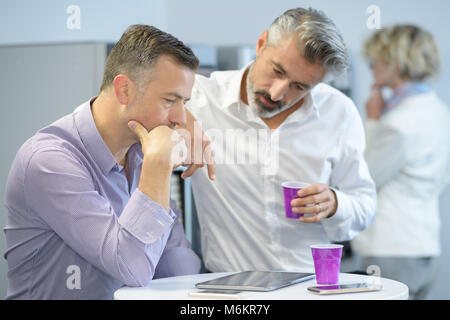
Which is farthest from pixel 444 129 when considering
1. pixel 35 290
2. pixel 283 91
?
pixel 35 290

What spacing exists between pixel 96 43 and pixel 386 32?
1767 mm

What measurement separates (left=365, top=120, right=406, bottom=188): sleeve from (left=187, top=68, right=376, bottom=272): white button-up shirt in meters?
1.08

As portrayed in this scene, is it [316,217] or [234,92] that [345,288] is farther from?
[234,92]

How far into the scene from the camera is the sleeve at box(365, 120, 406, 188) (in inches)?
108

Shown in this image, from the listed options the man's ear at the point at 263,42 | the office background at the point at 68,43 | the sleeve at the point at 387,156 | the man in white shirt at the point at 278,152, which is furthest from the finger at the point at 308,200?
the sleeve at the point at 387,156

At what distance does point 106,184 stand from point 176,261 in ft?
0.99

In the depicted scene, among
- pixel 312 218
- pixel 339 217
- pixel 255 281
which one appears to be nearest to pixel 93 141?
pixel 255 281

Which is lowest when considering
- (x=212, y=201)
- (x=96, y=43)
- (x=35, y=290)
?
(x=35, y=290)

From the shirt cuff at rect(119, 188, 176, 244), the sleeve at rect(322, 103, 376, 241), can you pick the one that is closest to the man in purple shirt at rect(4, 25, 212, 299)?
the shirt cuff at rect(119, 188, 176, 244)

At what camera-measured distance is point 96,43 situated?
7.18 ft

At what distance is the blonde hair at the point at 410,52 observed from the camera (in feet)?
9.70

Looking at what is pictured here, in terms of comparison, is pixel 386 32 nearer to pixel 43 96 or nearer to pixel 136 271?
pixel 43 96

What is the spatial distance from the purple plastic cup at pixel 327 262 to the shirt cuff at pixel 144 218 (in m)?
0.31

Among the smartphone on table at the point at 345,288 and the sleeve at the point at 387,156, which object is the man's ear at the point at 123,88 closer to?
the smartphone on table at the point at 345,288
